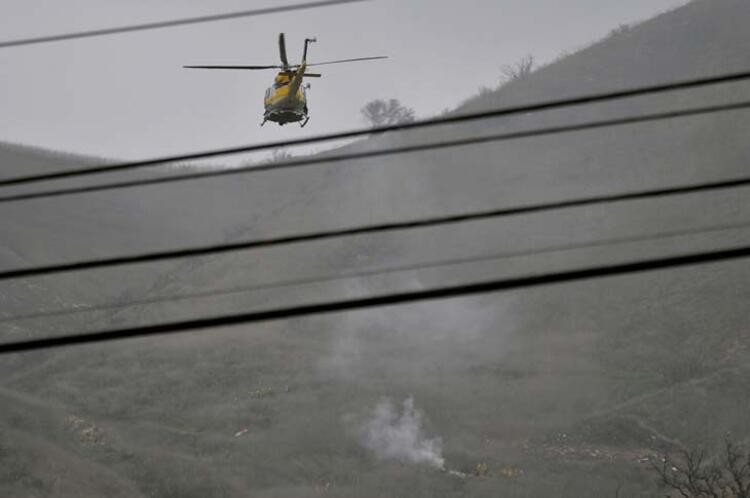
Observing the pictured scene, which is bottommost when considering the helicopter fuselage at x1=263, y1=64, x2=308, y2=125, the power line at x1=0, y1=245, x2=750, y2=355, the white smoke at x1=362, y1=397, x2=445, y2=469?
the white smoke at x1=362, y1=397, x2=445, y2=469

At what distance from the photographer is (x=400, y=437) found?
3478 centimetres

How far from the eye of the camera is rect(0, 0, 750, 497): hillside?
3167 cm

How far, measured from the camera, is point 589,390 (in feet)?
124

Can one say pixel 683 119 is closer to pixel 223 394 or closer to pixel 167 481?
pixel 223 394

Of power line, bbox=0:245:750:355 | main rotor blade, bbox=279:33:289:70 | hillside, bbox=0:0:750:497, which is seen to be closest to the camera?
power line, bbox=0:245:750:355

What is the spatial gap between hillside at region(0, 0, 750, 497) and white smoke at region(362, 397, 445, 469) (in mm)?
404

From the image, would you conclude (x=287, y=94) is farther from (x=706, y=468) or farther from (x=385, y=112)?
(x=385, y=112)

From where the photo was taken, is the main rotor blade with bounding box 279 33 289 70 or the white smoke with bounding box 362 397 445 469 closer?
the main rotor blade with bounding box 279 33 289 70

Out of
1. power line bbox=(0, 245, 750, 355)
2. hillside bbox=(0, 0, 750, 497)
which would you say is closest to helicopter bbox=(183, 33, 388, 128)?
hillside bbox=(0, 0, 750, 497)

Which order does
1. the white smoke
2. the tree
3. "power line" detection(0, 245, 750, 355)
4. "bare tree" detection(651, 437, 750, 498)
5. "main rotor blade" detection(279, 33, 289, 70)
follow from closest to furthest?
"power line" detection(0, 245, 750, 355) < "main rotor blade" detection(279, 33, 289, 70) < "bare tree" detection(651, 437, 750, 498) < the white smoke < the tree

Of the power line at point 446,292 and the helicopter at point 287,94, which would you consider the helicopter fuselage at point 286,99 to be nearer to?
the helicopter at point 287,94

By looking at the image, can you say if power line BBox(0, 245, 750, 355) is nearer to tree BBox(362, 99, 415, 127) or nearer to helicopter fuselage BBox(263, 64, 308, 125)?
helicopter fuselage BBox(263, 64, 308, 125)

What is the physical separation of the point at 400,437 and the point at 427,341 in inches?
497

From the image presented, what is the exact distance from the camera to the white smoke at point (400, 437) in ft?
108
